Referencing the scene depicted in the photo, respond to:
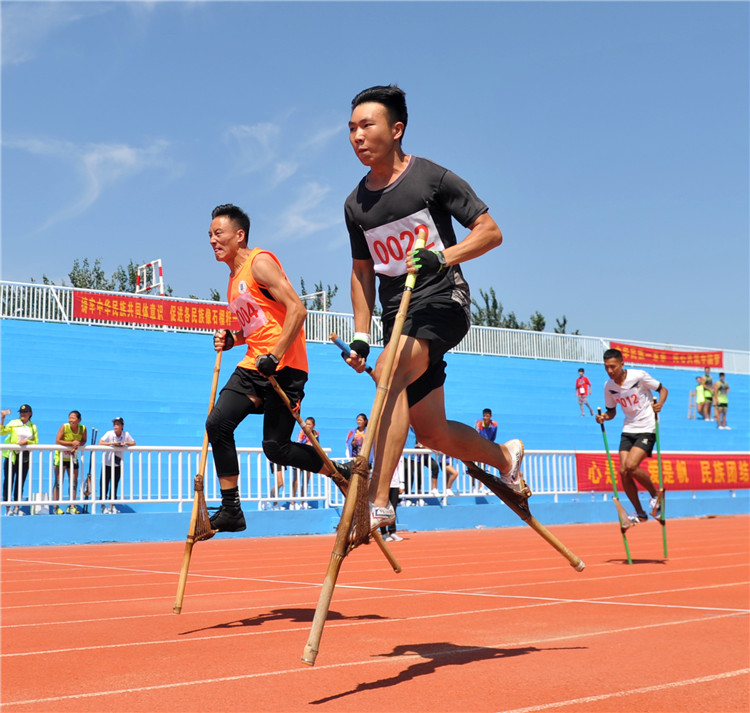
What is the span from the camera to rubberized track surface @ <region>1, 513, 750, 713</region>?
3.21 m

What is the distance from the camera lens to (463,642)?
169 inches

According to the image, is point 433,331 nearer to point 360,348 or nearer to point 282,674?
point 360,348

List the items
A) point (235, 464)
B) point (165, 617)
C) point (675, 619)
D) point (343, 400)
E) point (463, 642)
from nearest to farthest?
point (463, 642) → point (675, 619) → point (165, 617) → point (235, 464) → point (343, 400)

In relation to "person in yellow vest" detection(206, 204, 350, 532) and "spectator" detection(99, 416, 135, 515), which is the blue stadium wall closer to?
"spectator" detection(99, 416, 135, 515)

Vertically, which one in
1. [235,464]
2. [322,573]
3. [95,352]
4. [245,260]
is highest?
[95,352]

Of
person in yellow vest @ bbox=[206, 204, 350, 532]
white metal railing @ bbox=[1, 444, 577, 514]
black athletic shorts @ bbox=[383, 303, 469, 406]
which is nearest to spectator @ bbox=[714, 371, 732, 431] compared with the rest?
white metal railing @ bbox=[1, 444, 577, 514]

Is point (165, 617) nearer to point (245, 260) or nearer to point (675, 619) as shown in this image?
point (245, 260)

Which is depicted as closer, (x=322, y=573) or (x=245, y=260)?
(x=245, y=260)

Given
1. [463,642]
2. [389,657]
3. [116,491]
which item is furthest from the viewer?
[116,491]

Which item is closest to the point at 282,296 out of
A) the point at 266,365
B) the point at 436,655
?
the point at 266,365

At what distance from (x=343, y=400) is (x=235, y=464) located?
80.1ft

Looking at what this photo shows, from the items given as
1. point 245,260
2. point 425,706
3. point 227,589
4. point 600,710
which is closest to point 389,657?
point 425,706

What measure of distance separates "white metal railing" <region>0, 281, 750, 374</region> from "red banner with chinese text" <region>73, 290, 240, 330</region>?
0.50 ft

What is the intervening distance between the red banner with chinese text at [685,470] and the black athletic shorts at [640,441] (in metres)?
9.22
